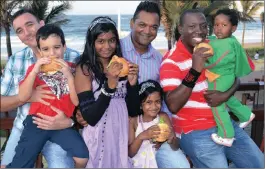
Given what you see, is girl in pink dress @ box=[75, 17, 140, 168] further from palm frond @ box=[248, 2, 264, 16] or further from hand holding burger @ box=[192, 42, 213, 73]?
palm frond @ box=[248, 2, 264, 16]

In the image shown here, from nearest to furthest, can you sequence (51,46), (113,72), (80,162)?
(113,72) → (51,46) → (80,162)

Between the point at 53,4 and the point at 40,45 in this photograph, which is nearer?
the point at 40,45

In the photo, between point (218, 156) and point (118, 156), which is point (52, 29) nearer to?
point (118, 156)

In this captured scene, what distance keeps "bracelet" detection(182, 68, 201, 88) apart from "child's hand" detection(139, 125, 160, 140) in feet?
1.36

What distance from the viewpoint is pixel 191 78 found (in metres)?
2.51

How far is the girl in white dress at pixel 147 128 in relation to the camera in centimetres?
273

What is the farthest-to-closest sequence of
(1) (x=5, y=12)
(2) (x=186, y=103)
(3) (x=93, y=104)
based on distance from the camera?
(1) (x=5, y=12)
(2) (x=186, y=103)
(3) (x=93, y=104)

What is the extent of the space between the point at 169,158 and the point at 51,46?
4.05 feet

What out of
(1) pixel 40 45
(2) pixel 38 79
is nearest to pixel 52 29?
(1) pixel 40 45

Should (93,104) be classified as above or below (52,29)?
below

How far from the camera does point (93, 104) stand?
8.26 feet

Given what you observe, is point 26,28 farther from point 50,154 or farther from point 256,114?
point 256,114

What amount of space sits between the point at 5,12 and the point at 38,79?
1619 cm

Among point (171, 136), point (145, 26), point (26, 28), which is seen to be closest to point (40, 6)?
point (26, 28)
